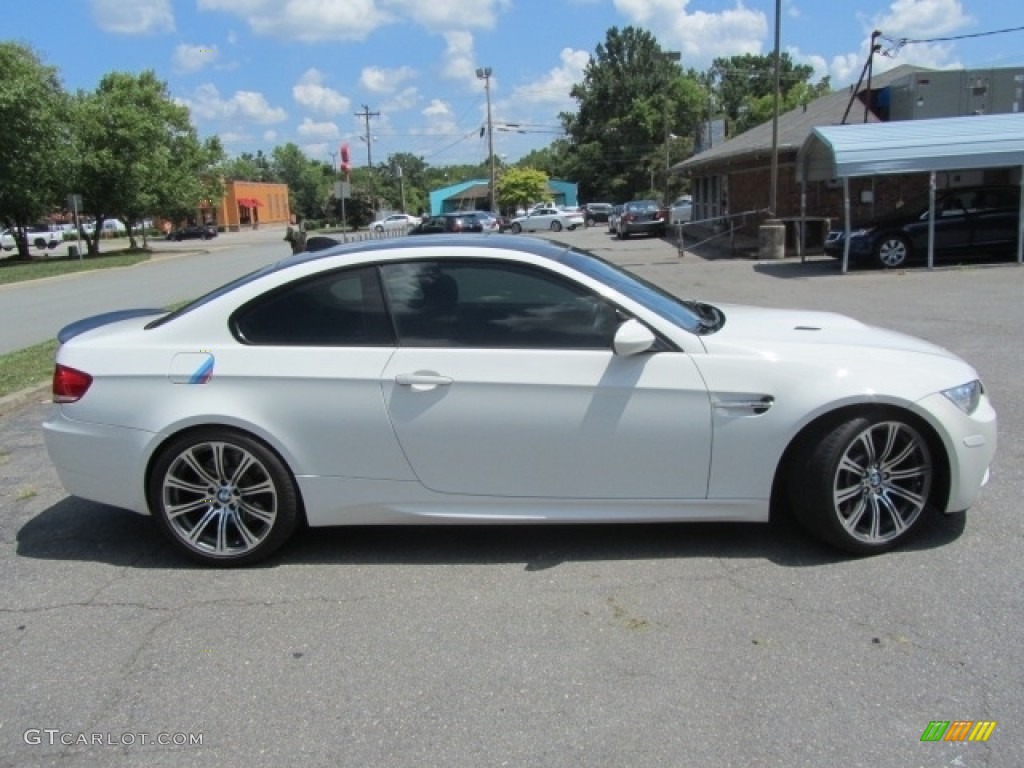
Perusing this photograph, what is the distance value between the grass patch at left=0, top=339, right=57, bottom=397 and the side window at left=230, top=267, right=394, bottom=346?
17.2 ft

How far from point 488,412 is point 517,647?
1.06 metres

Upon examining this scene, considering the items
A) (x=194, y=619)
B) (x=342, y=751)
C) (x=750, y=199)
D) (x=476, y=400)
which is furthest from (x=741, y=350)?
(x=750, y=199)

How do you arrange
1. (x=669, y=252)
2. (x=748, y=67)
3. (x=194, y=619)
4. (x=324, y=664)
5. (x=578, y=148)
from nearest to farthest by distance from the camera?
(x=324, y=664) < (x=194, y=619) < (x=669, y=252) < (x=578, y=148) < (x=748, y=67)

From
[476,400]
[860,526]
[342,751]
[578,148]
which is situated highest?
[578,148]

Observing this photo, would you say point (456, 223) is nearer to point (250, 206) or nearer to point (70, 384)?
point (70, 384)

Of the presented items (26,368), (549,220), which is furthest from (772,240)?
(549,220)

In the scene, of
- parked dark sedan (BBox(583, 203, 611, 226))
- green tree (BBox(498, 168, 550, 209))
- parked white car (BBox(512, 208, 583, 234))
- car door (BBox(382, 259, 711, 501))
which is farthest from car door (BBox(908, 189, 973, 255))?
green tree (BBox(498, 168, 550, 209))

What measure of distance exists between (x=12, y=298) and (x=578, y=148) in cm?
7630

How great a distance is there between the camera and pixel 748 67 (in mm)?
101688

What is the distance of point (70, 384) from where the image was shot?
4.15 metres

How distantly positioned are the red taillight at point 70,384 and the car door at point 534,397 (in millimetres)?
1498

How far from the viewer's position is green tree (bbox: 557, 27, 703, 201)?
85.9 meters

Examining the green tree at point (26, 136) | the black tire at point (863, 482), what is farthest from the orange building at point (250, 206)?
the black tire at point (863, 482)

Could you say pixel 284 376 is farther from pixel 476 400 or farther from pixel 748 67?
pixel 748 67
